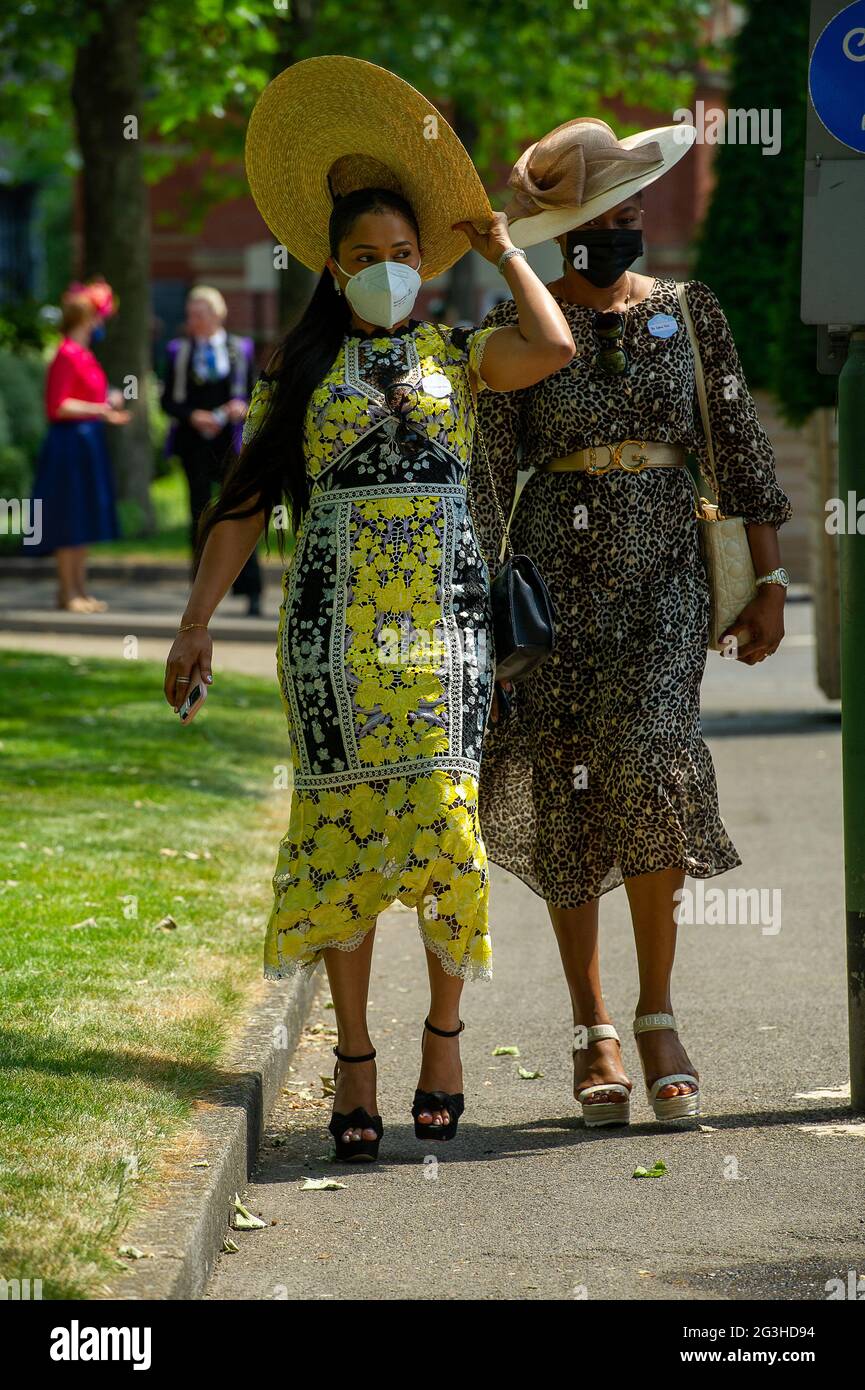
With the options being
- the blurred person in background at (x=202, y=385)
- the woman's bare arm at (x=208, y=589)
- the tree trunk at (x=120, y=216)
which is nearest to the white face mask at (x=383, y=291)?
the woman's bare arm at (x=208, y=589)

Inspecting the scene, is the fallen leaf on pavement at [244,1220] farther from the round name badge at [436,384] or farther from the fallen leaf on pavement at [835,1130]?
the round name badge at [436,384]

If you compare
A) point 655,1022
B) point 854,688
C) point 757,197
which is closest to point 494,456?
point 854,688

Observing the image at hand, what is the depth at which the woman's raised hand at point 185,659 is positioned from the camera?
185 inches

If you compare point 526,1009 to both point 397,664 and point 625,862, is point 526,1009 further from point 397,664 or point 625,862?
point 397,664

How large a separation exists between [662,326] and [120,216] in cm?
1774

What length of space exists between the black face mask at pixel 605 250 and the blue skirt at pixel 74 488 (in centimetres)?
1116

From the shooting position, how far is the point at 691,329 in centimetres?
498

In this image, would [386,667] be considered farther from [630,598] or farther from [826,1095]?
[826,1095]

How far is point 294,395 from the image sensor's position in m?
4.70

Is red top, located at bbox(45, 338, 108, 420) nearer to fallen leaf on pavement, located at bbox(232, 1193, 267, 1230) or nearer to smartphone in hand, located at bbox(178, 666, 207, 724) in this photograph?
smartphone in hand, located at bbox(178, 666, 207, 724)

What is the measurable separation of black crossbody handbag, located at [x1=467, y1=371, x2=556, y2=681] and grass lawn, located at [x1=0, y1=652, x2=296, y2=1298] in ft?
3.73

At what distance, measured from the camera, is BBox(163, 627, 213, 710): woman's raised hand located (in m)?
4.71

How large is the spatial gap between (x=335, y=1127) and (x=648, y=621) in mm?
1330

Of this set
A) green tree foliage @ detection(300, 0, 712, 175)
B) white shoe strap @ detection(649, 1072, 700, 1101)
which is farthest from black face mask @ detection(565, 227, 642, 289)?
green tree foliage @ detection(300, 0, 712, 175)
